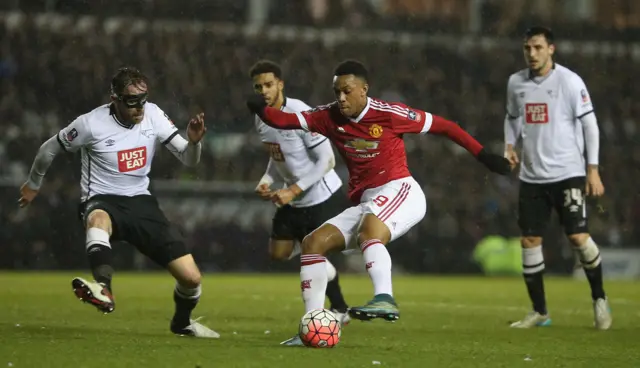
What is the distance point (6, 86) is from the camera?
1820 cm

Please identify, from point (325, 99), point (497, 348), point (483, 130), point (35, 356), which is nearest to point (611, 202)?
point (483, 130)

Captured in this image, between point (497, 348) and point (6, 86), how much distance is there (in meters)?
12.9

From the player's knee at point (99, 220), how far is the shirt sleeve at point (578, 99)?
12.8 feet

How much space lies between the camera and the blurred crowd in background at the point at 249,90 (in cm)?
1767

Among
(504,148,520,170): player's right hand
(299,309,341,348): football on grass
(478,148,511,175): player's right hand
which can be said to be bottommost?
(299,309,341,348): football on grass

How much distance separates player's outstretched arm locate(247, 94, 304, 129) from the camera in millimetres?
7230

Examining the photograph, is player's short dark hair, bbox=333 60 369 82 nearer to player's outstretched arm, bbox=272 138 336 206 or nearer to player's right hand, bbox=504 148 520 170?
player's outstretched arm, bbox=272 138 336 206

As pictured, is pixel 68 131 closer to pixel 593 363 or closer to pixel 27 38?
pixel 593 363

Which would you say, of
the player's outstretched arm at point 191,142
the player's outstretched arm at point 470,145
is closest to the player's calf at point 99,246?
the player's outstretched arm at point 191,142

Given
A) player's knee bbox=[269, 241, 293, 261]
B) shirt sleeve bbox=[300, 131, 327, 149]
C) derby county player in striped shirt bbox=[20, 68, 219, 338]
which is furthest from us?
player's knee bbox=[269, 241, 293, 261]

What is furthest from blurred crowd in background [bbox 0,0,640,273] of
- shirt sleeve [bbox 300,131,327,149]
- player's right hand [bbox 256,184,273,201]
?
player's right hand [bbox 256,184,273,201]

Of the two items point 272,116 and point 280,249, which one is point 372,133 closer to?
point 272,116

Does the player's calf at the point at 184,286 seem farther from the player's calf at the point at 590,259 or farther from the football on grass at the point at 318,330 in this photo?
the player's calf at the point at 590,259

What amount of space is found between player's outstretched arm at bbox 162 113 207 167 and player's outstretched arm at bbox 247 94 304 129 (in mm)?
342
